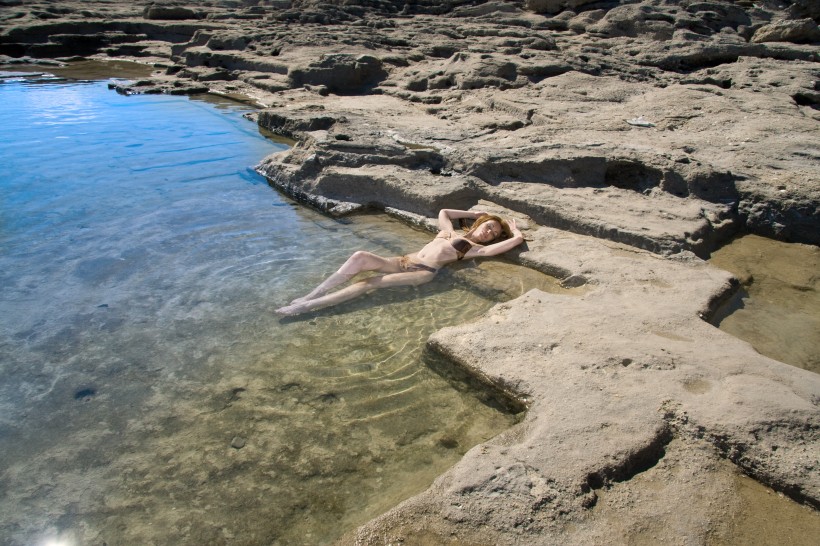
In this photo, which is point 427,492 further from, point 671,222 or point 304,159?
point 304,159

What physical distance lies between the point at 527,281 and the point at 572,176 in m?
1.86

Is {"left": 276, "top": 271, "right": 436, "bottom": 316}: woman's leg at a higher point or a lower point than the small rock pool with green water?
higher

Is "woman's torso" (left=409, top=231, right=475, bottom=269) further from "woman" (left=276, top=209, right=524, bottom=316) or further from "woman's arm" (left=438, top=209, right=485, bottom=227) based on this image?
"woman's arm" (left=438, top=209, right=485, bottom=227)

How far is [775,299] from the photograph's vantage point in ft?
14.2

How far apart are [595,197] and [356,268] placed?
2551 millimetres

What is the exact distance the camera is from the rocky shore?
96.6 inches

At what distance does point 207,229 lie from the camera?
5438 millimetres

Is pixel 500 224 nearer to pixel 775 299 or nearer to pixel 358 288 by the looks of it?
pixel 358 288

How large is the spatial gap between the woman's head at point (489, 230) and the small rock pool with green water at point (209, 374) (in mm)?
269

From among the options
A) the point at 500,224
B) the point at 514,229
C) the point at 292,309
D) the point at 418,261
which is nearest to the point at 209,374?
the point at 292,309

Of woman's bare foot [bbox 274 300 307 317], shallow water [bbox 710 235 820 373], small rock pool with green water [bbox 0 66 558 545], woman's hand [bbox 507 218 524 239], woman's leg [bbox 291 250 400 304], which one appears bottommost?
small rock pool with green water [bbox 0 66 558 545]

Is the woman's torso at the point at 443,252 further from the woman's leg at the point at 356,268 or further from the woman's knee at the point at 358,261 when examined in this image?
the woman's knee at the point at 358,261

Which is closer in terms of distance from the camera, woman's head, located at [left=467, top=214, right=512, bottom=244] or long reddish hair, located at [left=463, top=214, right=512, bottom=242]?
woman's head, located at [left=467, top=214, right=512, bottom=244]

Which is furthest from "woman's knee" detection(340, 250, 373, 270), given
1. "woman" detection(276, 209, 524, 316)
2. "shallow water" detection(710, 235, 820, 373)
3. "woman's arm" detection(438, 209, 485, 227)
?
"shallow water" detection(710, 235, 820, 373)
